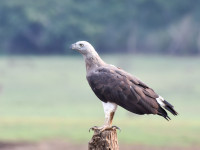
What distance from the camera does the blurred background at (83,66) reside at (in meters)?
17.3

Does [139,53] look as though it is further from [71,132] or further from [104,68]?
[104,68]

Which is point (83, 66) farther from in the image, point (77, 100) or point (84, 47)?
point (84, 47)

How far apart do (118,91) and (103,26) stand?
92.8ft

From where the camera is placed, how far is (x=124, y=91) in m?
7.52

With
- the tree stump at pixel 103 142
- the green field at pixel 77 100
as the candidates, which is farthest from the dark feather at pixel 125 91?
the green field at pixel 77 100

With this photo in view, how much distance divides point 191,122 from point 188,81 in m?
7.15

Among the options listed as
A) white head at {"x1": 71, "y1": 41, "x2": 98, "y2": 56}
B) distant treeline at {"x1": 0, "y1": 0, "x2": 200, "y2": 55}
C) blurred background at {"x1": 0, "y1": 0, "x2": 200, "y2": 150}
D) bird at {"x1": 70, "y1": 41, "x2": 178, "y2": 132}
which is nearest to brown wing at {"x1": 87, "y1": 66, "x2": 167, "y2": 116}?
bird at {"x1": 70, "y1": 41, "x2": 178, "y2": 132}

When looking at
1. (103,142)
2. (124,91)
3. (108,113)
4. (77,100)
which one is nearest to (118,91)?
(124,91)

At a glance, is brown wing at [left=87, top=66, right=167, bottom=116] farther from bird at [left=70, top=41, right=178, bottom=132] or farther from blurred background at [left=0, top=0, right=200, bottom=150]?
blurred background at [left=0, top=0, right=200, bottom=150]

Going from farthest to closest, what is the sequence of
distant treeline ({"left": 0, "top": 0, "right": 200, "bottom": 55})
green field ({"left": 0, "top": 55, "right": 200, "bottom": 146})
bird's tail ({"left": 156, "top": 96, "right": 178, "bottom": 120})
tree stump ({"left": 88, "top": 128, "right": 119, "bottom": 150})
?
distant treeline ({"left": 0, "top": 0, "right": 200, "bottom": 55}) < green field ({"left": 0, "top": 55, "right": 200, "bottom": 146}) < bird's tail ({"left": 156, "top": 96, "right": 178, "bottom": 120}) < tree stump ({"left": 88, "top": 128, "right": 119, "bottom": 150})

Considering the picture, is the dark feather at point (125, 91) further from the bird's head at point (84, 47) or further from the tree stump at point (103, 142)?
the tree stump at point (103, 142)

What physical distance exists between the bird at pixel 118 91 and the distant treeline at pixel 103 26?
1008 inches

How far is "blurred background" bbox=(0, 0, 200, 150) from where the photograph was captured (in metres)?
17.3

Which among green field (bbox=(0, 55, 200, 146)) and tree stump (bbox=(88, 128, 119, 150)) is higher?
green field (bbox=(0, 55, 200, 146))
